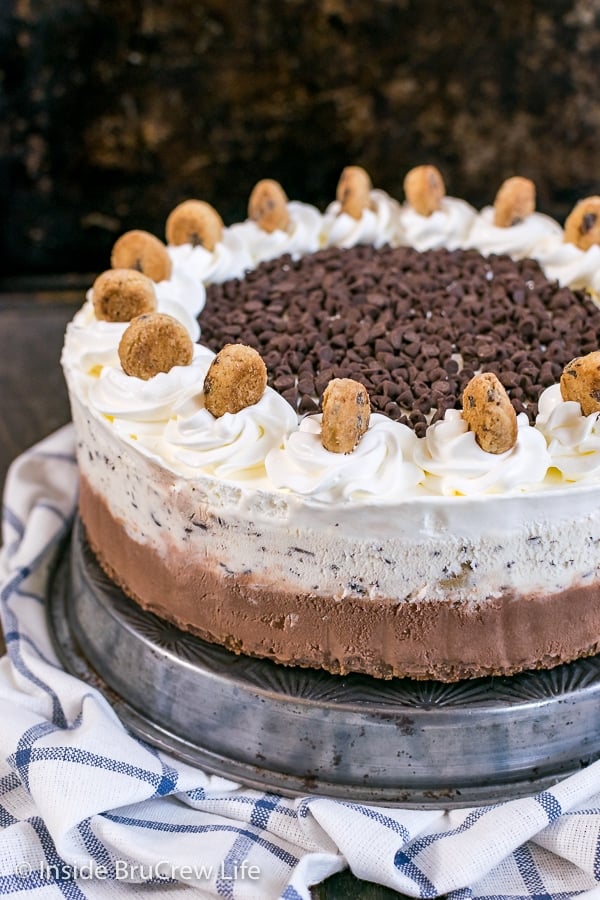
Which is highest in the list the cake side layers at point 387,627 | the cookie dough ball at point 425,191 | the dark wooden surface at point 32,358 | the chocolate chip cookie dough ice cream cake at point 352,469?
the cookie dough ball at point 425,191

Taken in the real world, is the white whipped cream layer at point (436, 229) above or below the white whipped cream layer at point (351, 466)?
above

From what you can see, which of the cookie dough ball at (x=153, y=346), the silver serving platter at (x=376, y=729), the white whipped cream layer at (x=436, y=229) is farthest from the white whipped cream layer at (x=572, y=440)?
the white whipped cream layer at (x=436, y=229)

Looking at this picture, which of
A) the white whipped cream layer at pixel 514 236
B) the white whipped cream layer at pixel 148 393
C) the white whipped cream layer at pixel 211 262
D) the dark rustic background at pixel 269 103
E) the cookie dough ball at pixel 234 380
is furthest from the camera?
the dark rustic background at pixel 269 103

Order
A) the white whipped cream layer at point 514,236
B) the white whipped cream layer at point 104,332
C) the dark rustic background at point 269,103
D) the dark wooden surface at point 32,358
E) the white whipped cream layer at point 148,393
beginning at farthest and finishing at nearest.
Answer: the dark rustic background at point 269,103 → the dark wooden surface at point 32,358 → the white whipped cream layer at point 514,236 → the white whipped cream layer at point 104,332 → the white whipped cream layer at point 148,393

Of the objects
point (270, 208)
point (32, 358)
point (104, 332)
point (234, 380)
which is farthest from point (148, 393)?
point (32, 358)

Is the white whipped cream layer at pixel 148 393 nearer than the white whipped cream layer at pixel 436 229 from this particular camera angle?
Yes

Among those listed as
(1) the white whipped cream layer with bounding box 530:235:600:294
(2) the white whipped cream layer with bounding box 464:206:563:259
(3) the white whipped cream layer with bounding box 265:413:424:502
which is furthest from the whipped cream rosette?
(3) the white whipped cream layer with bounding box 265:413:424:502

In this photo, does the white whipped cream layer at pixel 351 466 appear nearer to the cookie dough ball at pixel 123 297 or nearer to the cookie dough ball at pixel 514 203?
the cookie dough ball at pixel 123 297
